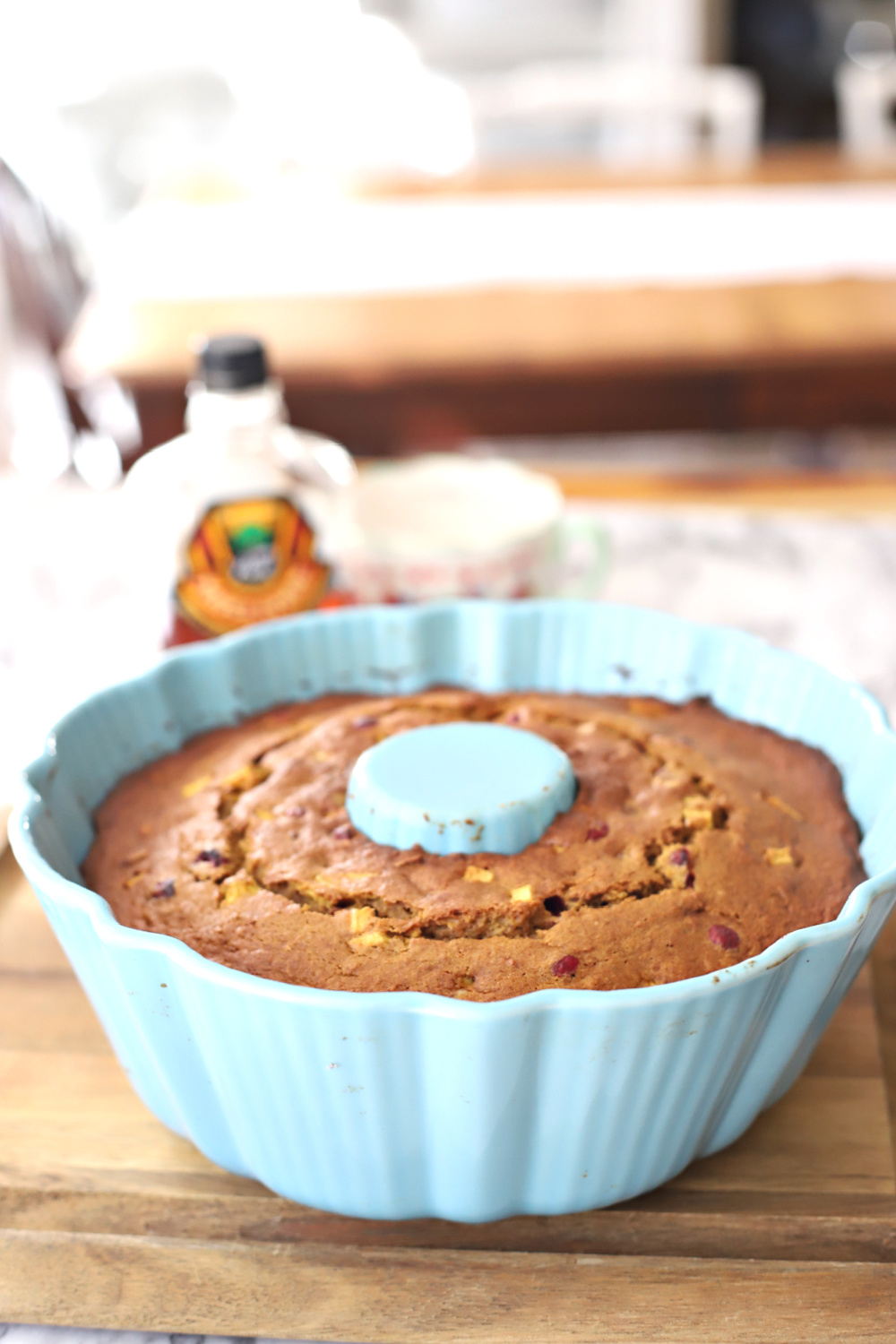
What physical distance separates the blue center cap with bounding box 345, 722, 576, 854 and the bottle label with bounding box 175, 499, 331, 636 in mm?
362

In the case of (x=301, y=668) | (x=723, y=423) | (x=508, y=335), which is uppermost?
(x=301, y=668)

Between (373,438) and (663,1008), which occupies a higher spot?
(663,1008)

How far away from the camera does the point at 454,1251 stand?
621mm

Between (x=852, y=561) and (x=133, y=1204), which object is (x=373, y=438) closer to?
(x=852, y=561)

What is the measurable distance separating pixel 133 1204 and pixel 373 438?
124 centimetres

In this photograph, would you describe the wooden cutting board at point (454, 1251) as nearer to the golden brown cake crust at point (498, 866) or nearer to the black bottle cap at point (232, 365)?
the golden brown cake crust at point (498, 866)

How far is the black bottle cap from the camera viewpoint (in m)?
0.95

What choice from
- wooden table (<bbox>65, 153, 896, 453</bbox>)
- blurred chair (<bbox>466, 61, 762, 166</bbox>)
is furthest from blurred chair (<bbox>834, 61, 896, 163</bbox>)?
wooden table (<bbox>65, 153, 896, 453</bbox>)

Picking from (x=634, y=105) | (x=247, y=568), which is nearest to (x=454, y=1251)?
(x=247, y=568)

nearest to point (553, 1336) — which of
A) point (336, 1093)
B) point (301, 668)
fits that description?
point (336, 1093)

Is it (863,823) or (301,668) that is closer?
(863,823)

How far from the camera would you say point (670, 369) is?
1.65m

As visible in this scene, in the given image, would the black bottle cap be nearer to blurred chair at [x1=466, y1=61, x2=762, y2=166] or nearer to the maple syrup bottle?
the maple syrup bottle

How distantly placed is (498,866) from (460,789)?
5cm
